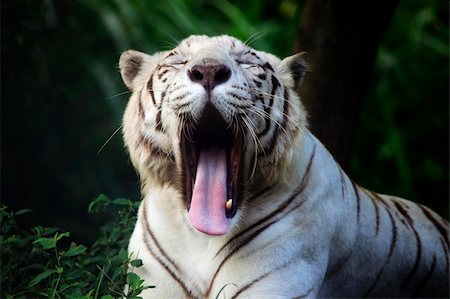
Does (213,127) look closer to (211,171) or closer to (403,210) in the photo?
(211,171)

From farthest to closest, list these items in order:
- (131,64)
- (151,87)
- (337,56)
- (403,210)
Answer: (337,56) → (403,210) → (131,64) → (151,87)

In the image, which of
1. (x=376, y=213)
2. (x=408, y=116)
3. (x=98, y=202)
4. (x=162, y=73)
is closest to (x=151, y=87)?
(x=162, y=73)

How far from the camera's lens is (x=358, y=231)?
4223 mm

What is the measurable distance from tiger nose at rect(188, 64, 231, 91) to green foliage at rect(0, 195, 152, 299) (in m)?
0.77

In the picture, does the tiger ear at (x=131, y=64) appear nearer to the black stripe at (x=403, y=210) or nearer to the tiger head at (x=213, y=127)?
the tiger head at (x=213, y=127)

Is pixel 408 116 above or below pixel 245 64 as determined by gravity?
below

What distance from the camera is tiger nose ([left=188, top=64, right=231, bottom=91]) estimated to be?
11.5 feet

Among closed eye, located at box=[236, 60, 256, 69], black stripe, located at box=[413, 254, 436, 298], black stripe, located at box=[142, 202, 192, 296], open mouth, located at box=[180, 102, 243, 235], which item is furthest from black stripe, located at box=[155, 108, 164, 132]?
black stripe, located at box=[413, 254, 436, 298]

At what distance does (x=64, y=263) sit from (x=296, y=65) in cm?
133

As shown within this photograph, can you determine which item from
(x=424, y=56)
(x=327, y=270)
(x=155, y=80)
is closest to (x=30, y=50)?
(x=155, y=80)

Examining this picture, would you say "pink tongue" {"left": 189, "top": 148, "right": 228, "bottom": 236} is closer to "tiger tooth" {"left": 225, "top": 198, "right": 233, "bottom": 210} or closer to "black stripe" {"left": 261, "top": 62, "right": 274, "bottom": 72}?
"tiger tooth" {"left": 225, "top": 198, "right": 233, "bottom": 210}

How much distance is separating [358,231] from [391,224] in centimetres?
31

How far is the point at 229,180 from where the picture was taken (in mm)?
3744

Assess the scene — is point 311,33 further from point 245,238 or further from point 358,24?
point 245,238
